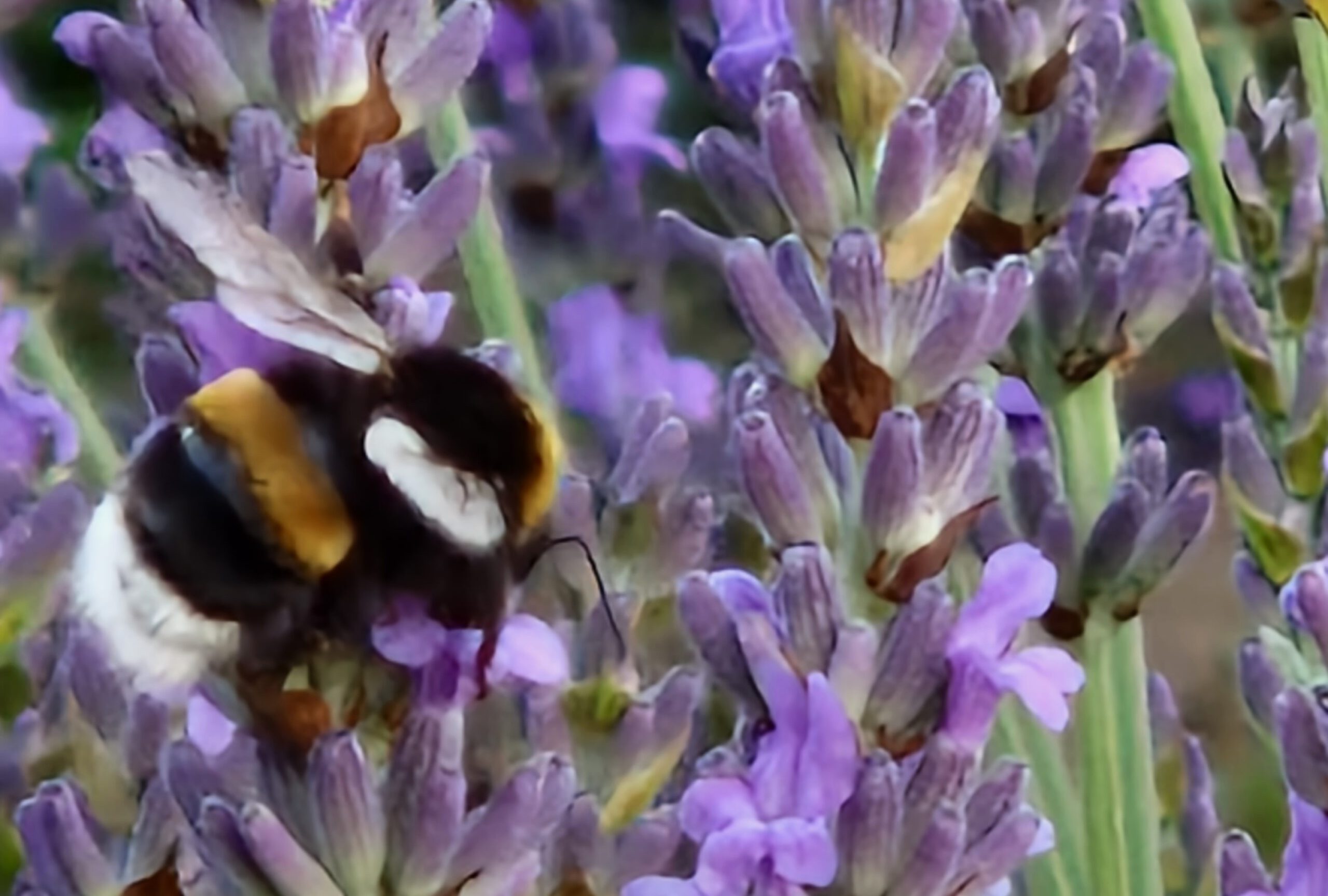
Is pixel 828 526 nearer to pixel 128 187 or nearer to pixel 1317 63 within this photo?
pixel 128 187

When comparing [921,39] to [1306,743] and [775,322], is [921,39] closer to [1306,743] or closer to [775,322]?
[775,322]

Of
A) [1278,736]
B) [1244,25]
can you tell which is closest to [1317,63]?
[1244,25]

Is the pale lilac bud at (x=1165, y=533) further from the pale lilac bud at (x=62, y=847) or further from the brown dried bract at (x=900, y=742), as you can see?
the pale lilac bud at (x=62, y=847)

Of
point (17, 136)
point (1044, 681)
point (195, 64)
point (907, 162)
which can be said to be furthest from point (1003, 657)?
point (17, 136)

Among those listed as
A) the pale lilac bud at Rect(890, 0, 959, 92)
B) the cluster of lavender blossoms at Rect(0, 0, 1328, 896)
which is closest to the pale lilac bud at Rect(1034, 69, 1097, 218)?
the cluster of lavender blossoms at Rect(0, 0, 1328, 896)

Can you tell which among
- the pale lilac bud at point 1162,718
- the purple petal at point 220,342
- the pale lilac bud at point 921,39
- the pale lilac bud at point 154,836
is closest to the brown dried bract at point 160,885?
the pale lilac bud at point 154,836
